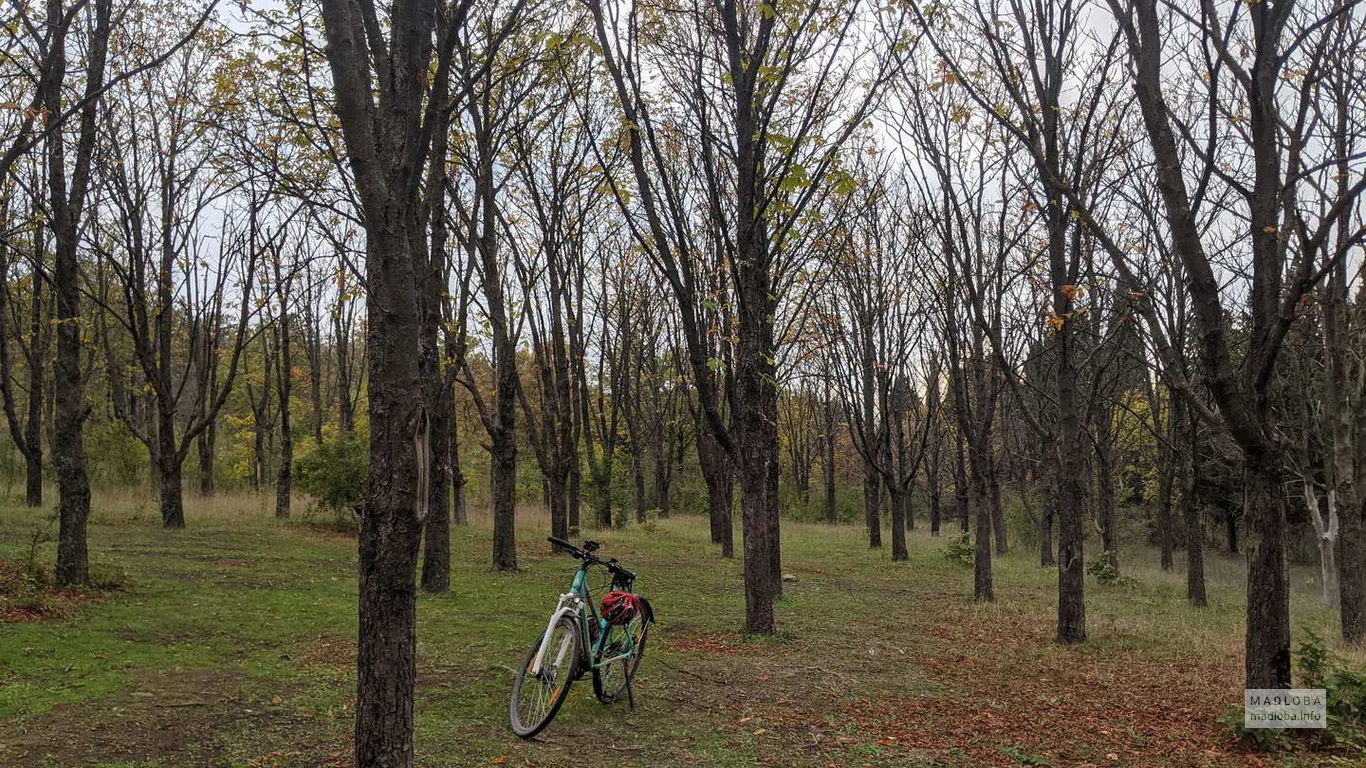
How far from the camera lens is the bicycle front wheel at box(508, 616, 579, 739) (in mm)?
5426

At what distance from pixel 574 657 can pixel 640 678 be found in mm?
1700

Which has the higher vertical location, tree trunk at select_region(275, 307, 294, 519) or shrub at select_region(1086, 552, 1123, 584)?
tree trunk at select_region(275, 307, 294, 519)

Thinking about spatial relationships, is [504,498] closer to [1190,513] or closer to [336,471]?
[336,471]

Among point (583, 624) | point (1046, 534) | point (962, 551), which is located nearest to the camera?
point (583, 624)

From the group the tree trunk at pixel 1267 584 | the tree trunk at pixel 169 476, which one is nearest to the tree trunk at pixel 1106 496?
the tree trunk at pixel 1267 584

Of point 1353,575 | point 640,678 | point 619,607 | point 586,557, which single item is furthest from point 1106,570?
point 586,557

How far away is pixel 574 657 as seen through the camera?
219 inches

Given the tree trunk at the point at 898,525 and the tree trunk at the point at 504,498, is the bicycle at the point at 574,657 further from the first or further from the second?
the tree trunk at the point at 898,525

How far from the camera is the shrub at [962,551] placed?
20608mm

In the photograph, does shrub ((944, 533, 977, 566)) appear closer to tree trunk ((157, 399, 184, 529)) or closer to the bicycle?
the bicycle

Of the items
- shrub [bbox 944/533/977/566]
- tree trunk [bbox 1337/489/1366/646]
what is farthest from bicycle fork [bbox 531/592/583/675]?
shrub [bbox 944/533/977/566]

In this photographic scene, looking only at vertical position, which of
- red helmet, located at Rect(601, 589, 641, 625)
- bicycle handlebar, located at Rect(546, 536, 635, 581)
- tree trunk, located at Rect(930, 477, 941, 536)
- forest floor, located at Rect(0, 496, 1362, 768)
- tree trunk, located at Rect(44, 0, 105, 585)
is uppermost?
tree trunk, located at Rect(44, 0, 105, 585)

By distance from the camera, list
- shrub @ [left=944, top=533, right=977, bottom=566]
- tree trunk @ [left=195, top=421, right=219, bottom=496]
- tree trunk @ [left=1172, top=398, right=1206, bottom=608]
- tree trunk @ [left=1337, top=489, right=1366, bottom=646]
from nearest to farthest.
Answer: tree trunk @ [left=1337, top=489, right=1366, bottom=646], tree trunk @ [left=1172, top=398, right=1206, bottom=608], shrub @ [left=944, top=533, right=977, bottom=566], tree trunk @ [left=195, top=421, right=219, bottom=496]

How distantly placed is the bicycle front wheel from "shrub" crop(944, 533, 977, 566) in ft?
55.8
